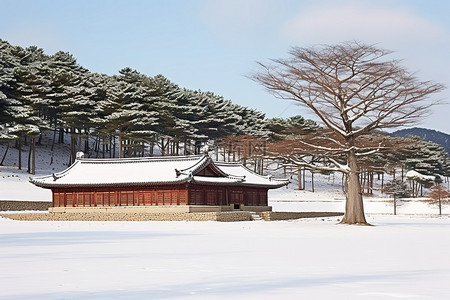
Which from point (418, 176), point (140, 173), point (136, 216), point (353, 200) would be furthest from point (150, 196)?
point (418, 176)

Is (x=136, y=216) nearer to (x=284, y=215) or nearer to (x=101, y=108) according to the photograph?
(x=284, y=215)

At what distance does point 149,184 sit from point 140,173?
2.22 meters

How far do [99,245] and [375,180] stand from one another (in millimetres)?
91679

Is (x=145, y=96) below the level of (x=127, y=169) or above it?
above

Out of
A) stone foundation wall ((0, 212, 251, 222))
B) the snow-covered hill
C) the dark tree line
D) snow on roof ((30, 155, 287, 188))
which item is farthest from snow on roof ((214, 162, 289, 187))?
the dark tree line

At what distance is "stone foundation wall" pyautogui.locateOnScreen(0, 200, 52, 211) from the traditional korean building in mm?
3673

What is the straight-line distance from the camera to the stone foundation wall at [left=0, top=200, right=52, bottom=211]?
154 ft

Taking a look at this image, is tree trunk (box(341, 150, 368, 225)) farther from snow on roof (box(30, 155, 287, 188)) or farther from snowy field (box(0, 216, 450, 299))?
→ snowy field (box(0, 216, 450, 299))

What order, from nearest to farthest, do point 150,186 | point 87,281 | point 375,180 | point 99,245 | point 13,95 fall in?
point 87,281, point 99,245, point 150,186, point 13,95, point 375,180

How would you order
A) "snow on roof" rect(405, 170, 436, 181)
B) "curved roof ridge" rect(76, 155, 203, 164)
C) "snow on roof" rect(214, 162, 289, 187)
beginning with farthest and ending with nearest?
1. "snow on roof" rect(405, 170, 436, 181)
2. "snow on roof" rect(214, 162, 289, 187)
3. "curved roof ridge" rect(76, 155, 203, 164)

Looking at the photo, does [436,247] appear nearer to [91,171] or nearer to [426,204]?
[91,171]

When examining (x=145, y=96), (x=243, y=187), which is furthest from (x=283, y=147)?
(x=145, y=96)

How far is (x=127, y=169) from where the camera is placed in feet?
149

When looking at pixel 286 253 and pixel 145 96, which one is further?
pixel 145 96
